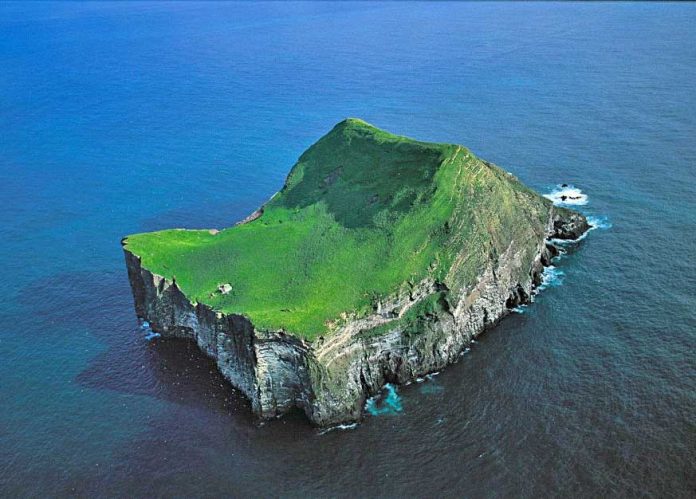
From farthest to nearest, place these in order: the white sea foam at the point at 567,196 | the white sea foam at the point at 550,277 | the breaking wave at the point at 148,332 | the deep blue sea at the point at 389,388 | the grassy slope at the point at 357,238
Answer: the white sea foam at the point at 567,196 → the white sea foam at the point at 550,277 → the breaking wave at the point at 148,332 → the grassy slope at the point at 357,238 → the deep blue sea at the point at 389,388

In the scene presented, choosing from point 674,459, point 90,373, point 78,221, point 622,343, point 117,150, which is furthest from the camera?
point 117,150

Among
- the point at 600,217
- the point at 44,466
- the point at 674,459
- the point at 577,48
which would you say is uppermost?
the point at 577,48

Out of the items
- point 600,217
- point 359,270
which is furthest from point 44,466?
point 600,217

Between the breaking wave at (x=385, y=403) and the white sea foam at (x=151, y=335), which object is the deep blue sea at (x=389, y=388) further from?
the white sea foam at (x=151, y=335)

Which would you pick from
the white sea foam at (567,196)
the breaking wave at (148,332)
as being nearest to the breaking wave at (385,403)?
the breaking wave at (148,332)

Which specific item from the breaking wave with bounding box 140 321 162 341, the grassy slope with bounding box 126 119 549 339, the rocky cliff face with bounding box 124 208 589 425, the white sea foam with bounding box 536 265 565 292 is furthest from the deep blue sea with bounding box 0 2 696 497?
the grassy slope with bounding box 126 119 549 339

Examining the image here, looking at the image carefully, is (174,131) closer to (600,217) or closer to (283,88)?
(283,88)

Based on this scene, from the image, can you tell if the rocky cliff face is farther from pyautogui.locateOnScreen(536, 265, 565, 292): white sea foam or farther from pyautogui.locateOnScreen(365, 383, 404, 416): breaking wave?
pyautogui.locateOnScreen(536, 265, 565, 292): white sea foam
